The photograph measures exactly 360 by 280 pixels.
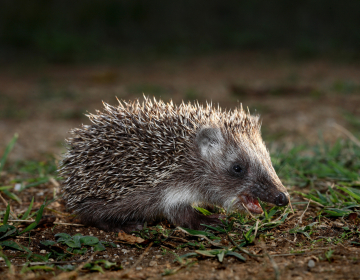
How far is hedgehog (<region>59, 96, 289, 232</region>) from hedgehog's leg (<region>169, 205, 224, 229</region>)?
1 cm

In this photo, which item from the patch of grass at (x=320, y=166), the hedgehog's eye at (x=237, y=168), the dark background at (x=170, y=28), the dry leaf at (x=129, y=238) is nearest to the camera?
the dry leaf at (x=129, y=238)

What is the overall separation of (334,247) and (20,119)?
9.21 m

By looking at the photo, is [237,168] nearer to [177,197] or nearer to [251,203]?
[251,203]

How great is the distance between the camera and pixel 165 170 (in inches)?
179

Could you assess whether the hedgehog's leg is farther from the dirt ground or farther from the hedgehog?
the dirt ground

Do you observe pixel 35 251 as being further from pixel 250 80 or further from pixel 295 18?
pixel 295 18

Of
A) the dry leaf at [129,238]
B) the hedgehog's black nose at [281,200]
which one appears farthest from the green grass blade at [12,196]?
the hedgehog's black nose at [281,200]

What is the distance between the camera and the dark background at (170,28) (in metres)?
20.2

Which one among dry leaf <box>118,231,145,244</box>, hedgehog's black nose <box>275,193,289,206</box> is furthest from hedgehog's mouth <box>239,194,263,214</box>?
dry leaf <box>118,231,145,244</box>

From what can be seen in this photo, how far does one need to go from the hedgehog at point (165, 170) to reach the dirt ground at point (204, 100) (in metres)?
0.34

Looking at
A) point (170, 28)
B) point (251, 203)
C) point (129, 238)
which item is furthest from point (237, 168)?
point (170, 28)

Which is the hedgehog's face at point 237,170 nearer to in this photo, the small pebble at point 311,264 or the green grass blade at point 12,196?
the small pebble at point 311,264

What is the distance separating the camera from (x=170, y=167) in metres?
4.57

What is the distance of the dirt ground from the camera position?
3.52 m
